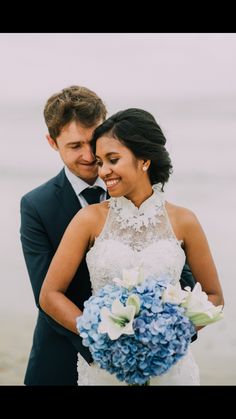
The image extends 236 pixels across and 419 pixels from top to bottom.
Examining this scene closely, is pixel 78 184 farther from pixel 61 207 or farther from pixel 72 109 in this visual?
pixel 72 109

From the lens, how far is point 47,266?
3889 mm

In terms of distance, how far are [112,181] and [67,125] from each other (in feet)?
1.81

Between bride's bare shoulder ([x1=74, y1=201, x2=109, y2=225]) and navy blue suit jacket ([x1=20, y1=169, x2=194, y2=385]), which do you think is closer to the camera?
bride's bare shoulder ([x1=74, y1=201, x2=109, y2=225])

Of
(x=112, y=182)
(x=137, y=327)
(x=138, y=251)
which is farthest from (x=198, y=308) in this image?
(x=112, y=182)

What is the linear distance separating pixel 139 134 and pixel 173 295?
0.96 metres

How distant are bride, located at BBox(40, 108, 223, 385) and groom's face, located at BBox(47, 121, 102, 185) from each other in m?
0.15

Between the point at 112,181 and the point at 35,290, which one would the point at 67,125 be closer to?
the point at 112,181

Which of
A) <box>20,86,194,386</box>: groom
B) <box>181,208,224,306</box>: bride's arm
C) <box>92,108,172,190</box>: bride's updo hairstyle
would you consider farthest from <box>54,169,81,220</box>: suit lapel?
<box>181,208,224,306</box>: bride's arm

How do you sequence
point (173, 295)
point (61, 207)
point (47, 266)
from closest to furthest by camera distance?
point (173, 295) < point (47, 266) < point (61, 207)

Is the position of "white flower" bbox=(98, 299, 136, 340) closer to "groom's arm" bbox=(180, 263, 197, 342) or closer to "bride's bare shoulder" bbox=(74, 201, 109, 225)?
"bride's bare shoulder" bbox=(74, 201, 109, 225)

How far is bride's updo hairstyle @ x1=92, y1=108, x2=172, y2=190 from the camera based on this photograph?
3602 mm

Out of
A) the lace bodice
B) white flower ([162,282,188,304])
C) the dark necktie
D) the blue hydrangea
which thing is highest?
the dark necktie

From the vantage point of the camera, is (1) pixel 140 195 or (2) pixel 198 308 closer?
(2) pixel 198 308

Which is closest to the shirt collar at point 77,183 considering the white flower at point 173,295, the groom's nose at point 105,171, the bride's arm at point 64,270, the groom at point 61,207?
the groom at point 61,207
